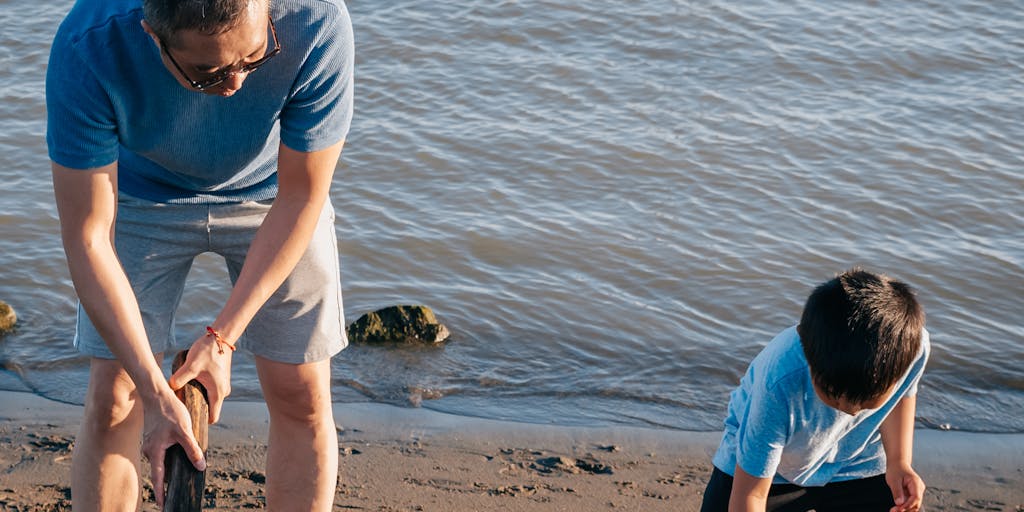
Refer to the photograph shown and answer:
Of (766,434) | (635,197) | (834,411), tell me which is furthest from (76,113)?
(635,197)

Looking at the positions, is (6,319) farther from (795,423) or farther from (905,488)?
(905,488)

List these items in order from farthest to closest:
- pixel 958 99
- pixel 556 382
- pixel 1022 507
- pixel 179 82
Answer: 1. pixel 958 99
2. pixel 556 382
3. pixel 1022 507
4. pixel 179 82

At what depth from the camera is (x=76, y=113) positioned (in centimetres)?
247

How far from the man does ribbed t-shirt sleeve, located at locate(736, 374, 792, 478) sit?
3.65 ft

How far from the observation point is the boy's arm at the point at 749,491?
9.39ft

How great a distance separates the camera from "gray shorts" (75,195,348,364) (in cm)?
294

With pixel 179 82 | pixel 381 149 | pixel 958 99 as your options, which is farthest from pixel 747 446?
pixel 958 99

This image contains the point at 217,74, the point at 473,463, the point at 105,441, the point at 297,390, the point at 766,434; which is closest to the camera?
the point at 217,74

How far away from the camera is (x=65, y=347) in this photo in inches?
201

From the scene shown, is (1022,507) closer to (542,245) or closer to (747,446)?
(747,446)

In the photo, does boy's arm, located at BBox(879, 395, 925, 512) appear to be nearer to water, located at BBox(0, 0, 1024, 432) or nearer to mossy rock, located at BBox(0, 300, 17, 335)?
water, located at BBox(0, 0, 1024, 432)

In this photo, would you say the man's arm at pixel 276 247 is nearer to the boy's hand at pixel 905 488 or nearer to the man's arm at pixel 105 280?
the man's arm at pixel 105 280

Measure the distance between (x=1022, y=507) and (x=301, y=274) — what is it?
267cm

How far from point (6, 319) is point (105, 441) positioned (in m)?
2.54
